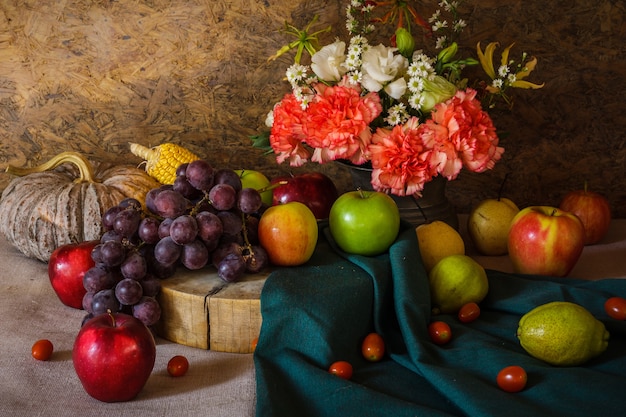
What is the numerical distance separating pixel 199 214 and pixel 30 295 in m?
0.51

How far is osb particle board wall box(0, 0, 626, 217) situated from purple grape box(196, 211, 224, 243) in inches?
29.0

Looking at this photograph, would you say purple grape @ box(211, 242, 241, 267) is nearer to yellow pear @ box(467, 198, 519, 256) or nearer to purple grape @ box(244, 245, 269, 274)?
purple grape @ box(244, 245, 269, 274)

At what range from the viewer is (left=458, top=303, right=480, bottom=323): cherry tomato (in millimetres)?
1485

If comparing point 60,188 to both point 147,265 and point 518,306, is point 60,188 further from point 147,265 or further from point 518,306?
point 518,306

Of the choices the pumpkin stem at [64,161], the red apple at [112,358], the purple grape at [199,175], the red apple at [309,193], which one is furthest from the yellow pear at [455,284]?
the pumpkin stem at [64,161]

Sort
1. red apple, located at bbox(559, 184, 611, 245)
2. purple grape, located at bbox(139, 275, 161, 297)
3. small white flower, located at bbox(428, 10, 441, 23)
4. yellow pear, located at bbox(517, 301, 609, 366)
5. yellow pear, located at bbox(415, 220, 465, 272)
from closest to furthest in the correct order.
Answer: yellow pear, located at bbox(517, 301, 609, 366) → purple grape, located at bbox(139, 275, 161, 297) → yellow pear, located at bbox(415, 220, 465, 272) → small white flower, located at bbox(428, 10, 441, 23) → red apple, located at bbox(559, 184, 611, 245)

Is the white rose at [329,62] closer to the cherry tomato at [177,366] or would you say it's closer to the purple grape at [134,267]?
the purple grape at [134,267]

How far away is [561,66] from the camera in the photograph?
82.7 inches

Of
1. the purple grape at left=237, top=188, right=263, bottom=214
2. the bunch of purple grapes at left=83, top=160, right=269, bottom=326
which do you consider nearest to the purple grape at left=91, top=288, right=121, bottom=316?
the bunch of purple grapes at left=83, top=160, right=269, bottom=326

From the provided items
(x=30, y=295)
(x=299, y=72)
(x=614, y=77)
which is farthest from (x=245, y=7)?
(x=614, y=77)

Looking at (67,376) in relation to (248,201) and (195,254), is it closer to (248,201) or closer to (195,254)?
(195,254)

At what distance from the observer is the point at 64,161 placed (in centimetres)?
181

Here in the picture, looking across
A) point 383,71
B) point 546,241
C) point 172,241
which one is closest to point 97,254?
point 172,241

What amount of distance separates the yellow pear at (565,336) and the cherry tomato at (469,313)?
16 cm
